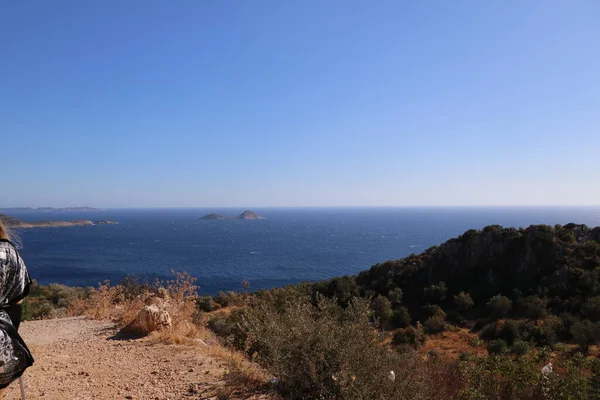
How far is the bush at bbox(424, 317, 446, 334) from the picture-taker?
17.9m

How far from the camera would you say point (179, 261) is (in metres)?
58.3

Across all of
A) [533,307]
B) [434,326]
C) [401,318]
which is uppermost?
[533,307]

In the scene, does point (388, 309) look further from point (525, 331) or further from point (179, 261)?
point (179, 261)

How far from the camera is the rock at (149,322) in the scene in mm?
6848

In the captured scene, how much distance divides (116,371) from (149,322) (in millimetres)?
2040

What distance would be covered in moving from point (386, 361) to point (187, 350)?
349 cm

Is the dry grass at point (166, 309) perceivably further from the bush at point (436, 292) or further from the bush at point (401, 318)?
the bush at point (436, 292)

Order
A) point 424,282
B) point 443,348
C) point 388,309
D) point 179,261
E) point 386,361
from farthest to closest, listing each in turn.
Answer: point 179,261 < point 424,282 < point 388,309 < point 443,348 < point 386,361

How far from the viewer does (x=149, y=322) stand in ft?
22.5

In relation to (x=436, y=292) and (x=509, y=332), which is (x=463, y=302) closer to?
(x=436, y=292)

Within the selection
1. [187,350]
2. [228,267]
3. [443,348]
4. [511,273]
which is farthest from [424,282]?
[228,267]

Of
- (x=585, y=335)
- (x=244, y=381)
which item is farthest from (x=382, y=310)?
(x=244, y=381)

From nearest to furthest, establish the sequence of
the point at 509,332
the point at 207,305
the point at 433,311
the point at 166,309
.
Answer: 1. the point at 166,309
2. the point at 509,332
3. the point at 207,305
4. the point at 433,311

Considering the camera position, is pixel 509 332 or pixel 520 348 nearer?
pixel 520 348
